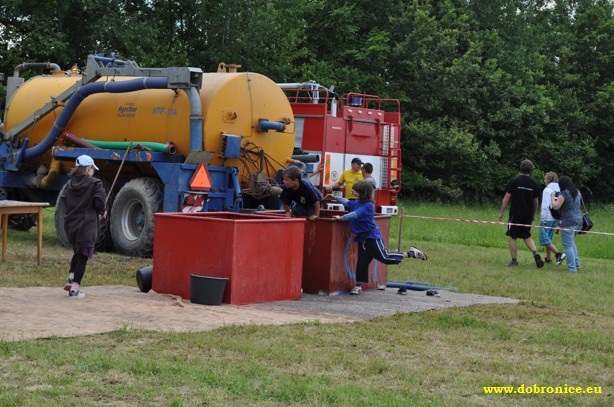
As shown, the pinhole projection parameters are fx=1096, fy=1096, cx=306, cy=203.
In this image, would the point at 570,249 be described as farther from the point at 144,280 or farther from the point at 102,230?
the point at 144,280

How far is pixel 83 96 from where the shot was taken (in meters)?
18.8

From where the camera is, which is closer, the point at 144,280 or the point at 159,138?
the point at 144,280

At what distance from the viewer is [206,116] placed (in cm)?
1708

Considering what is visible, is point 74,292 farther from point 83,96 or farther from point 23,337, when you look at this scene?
point 83,96

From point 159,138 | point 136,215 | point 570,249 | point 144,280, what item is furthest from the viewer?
point 570,249

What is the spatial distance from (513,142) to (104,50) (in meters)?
→ 17.9

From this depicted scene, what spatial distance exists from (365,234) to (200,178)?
13.0ft

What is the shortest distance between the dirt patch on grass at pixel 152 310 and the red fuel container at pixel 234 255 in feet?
0.66

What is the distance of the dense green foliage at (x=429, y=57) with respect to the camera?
113 ft

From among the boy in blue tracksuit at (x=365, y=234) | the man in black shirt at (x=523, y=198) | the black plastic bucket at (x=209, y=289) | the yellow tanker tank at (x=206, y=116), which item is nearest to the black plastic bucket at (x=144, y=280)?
the black plastic bucket at (x=209, y=289)

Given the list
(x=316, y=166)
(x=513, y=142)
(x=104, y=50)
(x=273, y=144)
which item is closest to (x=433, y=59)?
(x=513, y=142)

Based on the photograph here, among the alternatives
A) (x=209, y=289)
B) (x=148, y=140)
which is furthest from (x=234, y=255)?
(x=148, y=140)

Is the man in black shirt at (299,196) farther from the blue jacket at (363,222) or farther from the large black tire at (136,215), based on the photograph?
the large black tire at (136,215)

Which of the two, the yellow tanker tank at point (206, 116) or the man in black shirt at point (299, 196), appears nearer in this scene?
the man in black shirt at point (299, 196)
